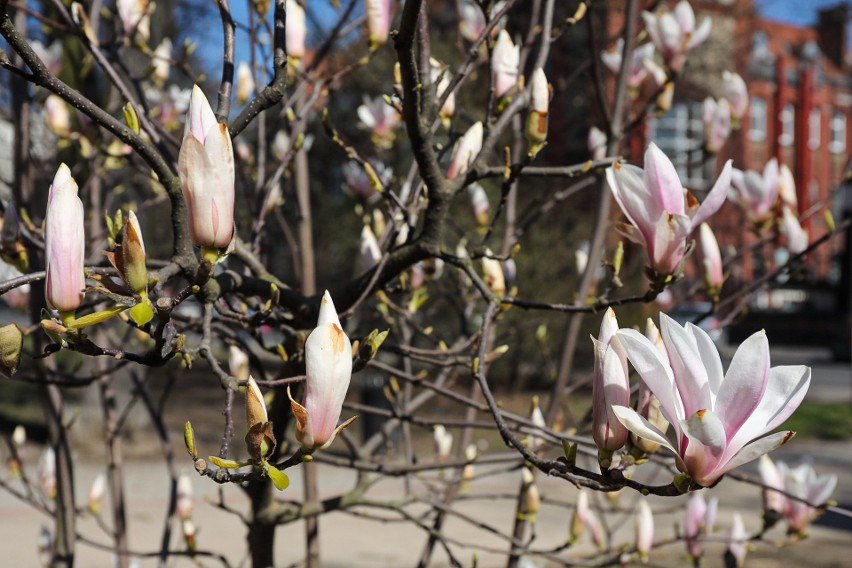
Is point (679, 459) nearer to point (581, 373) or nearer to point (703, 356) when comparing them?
point (703, 356)

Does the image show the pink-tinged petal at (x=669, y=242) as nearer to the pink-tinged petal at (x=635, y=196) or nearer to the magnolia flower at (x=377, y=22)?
the pink-tinged petal at (x=635, y=196)

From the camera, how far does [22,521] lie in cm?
628

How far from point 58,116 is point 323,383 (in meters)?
1.86

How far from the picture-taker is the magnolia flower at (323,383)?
1.05 metres

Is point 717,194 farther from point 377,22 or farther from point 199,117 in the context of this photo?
point 377,22

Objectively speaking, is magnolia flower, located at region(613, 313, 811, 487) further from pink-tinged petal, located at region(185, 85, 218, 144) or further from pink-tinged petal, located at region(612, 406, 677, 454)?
pink-tinged petal, located at region(185, 85, 218, 144)

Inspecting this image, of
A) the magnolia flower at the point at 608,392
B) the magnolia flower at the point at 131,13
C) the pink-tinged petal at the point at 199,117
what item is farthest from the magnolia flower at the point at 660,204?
the magnolia flower at the point at 131,13

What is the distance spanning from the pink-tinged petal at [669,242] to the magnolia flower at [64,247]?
755mm

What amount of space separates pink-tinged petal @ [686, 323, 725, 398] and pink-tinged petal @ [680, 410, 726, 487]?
0.04 meters

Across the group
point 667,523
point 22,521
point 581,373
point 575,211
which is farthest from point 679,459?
point 581,373

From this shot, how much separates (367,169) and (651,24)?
1271 millimetres

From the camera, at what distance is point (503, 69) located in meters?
1.91

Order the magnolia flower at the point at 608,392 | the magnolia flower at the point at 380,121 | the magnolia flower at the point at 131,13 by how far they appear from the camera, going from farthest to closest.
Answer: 1. the magnolia flower at the point at 380,121
2. the magnolia flower at the point at 131,13
3. the magnolia flower at the point at 608,392

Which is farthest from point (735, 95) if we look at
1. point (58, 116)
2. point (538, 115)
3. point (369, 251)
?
point (58, 116)
